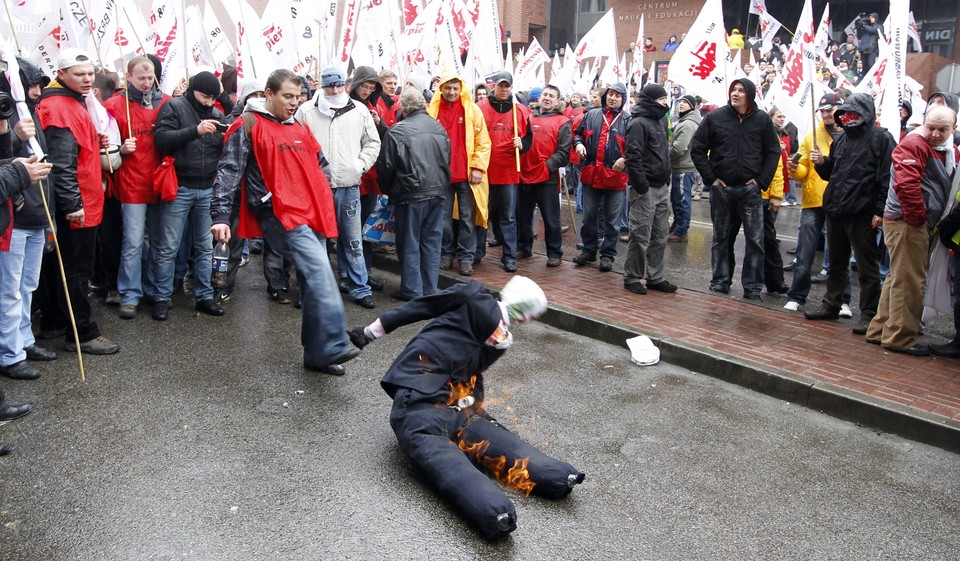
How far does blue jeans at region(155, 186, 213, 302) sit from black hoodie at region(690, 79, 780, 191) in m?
4.73

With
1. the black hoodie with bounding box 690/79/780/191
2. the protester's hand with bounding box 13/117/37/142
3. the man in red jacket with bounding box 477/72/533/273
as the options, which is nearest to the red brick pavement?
the man in red jacket with bounding box 477/72/533/273

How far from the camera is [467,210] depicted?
8.59 metres

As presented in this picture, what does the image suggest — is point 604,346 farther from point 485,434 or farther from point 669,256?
point 669,256

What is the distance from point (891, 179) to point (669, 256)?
12.9 ft

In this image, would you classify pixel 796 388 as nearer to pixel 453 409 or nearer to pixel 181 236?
pixel 453 409

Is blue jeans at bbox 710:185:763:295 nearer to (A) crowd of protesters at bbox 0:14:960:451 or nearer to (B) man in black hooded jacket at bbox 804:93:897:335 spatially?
(A) crowd of protesters at bbox 0:14:960:451

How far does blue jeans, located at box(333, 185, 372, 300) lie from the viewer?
7.43 metres

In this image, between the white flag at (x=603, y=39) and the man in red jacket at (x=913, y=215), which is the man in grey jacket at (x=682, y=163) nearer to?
the white flag at (x=603, y=39)

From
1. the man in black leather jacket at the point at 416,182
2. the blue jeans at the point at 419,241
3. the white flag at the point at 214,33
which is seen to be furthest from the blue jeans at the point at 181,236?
the white flag at the point at 214,33

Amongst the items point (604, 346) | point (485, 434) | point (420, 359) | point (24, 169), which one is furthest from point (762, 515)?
point (24, 169)

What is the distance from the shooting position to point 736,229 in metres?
8.05

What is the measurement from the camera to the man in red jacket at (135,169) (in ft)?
22.1

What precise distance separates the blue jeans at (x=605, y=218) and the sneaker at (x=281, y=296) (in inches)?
140

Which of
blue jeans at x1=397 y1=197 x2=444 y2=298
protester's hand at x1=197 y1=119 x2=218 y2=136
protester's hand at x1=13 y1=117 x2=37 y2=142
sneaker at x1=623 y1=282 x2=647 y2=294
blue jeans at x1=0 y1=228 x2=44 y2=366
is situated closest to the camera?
protester's hand at x1=13 y1=117 x2=37 y2=142
